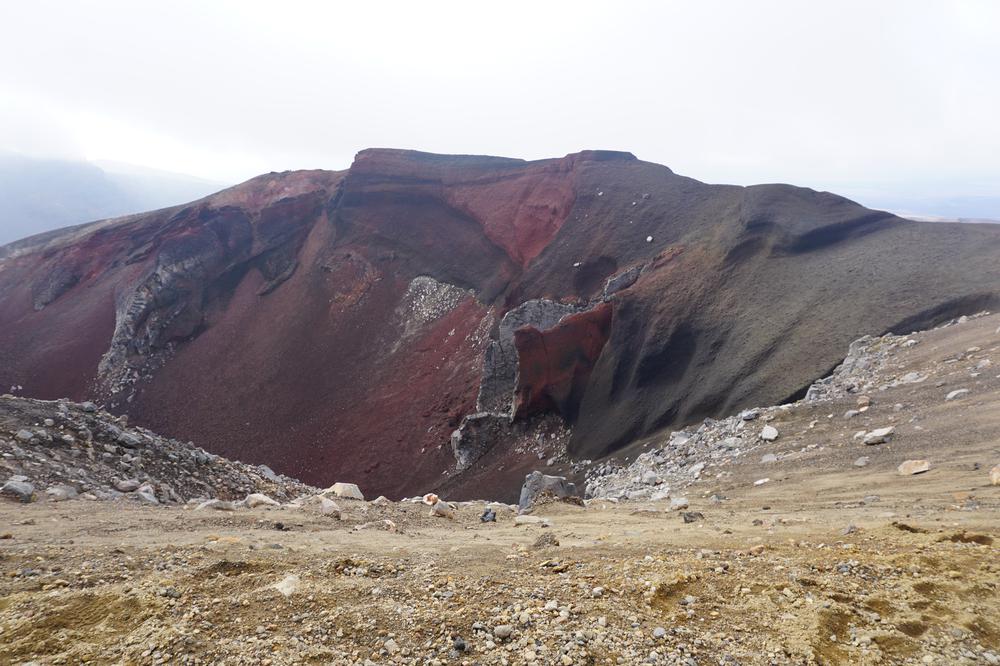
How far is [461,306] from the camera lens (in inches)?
925

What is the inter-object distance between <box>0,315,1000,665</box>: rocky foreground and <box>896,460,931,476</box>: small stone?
2 centimetres

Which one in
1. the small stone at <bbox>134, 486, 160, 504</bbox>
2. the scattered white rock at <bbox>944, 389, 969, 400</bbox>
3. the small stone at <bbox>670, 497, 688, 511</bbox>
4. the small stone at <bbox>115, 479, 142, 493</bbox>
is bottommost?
the small stone at <bbox>670, 497, 688, 511</bbox>

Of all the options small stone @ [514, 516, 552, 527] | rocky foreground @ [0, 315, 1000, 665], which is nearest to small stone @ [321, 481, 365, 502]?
rocky foreground @ [0, 315, 1000, 665]

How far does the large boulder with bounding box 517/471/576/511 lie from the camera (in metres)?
8.48

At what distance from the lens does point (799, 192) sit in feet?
58.2

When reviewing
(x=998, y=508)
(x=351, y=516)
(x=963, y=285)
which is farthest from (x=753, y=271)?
(x=351, y=516)

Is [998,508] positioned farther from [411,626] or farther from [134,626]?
[134,626]

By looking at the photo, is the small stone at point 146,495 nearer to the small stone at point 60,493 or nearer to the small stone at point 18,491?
the small stone at point 60,493

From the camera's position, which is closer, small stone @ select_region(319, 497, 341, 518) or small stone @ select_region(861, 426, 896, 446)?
small stone @ select_region(319, 497, 341, 518)

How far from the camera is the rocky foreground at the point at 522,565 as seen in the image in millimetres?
3133

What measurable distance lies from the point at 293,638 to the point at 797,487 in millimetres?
6140

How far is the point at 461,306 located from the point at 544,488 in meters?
15.3

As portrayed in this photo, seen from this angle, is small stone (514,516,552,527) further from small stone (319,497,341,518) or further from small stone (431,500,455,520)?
small stone (319,497,341,518)

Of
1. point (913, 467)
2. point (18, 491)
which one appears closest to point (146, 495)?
point (18, 491)
